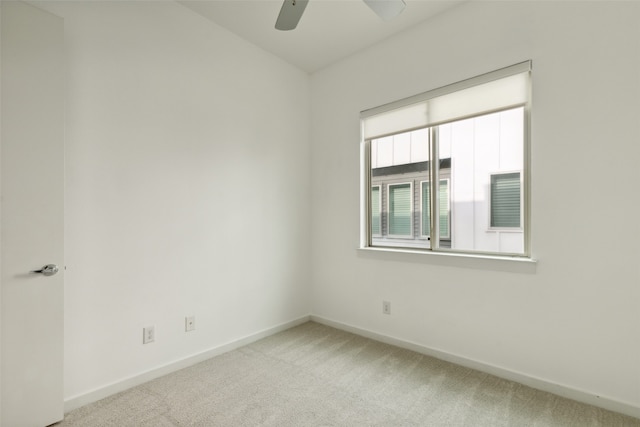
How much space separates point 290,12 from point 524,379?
2.80m

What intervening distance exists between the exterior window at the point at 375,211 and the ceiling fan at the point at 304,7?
5.55 feet

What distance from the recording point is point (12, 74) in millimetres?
1589

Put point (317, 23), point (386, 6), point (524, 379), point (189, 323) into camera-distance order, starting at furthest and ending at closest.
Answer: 1. point (317, 23)
2. point (189, 323)
3. point (524, 379)
4. point (386, 6)

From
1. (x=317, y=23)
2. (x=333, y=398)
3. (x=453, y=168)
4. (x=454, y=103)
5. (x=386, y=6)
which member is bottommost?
(x=333, y=398)

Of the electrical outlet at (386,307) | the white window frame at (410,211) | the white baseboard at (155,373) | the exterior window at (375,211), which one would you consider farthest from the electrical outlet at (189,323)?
the white window frame at (410,211)

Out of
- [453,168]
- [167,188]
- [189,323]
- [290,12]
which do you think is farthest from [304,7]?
[189,323]

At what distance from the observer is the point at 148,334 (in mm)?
2174

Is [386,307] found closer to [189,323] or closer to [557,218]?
[557,218]

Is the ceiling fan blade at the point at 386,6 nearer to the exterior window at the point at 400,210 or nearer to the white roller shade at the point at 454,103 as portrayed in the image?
the white roller shade at the point at 454,103

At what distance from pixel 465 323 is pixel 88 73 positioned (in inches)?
126

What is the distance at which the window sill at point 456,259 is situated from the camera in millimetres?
2105

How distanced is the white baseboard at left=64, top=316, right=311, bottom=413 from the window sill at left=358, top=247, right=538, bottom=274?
1.27 m

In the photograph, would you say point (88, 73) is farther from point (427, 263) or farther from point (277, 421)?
point (427, 263)

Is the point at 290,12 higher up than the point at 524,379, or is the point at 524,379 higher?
the point at 290,12
